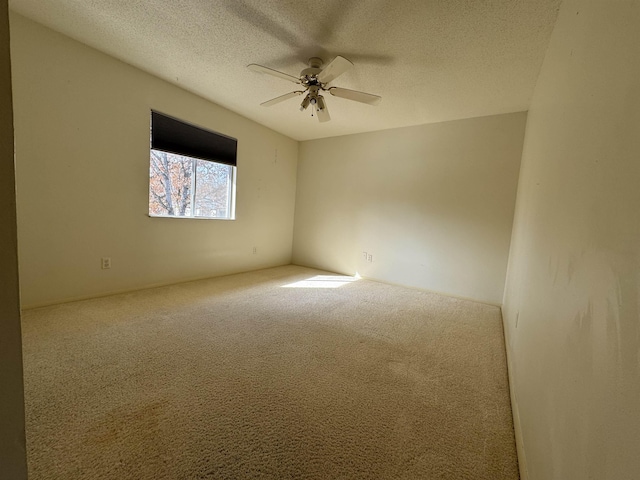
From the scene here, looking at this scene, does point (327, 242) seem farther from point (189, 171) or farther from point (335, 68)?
point (335, 68)

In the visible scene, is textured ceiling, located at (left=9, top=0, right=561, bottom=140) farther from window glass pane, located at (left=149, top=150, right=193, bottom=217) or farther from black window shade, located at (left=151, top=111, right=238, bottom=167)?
window glass pane, located at (left=149, top=150, right=193, bottom=217)

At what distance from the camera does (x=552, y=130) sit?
4.39ft

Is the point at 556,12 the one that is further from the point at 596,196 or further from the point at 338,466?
the point at 338,466

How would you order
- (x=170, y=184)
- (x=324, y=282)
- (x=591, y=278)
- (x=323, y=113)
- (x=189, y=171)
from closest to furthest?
1. (x=591, y=278)
2. (x=323, y=113)
3. (x=170, y=184)
4. (x=189, y=171)
5. (x=324, y=282)

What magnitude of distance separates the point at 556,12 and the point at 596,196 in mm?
1689

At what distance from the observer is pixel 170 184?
3.00m

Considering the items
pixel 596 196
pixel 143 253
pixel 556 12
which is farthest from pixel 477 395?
pixel 143 253

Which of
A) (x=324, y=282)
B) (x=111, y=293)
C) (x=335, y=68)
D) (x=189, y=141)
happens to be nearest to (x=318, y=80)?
(x=335, y=68)

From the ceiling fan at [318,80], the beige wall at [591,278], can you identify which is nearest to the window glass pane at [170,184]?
the ceiling fan at [318,80]

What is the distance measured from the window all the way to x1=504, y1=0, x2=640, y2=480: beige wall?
3.36 m

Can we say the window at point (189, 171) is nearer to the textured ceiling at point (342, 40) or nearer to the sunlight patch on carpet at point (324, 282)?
the textured ceiling at point (342, 40)

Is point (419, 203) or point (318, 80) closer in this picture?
point (318, 80)

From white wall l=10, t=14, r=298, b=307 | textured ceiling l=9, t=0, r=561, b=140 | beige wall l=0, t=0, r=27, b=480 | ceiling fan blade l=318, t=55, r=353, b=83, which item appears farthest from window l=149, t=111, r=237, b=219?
beige wall l=0, t=0, r=27, b=480

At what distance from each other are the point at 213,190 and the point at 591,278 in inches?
144
